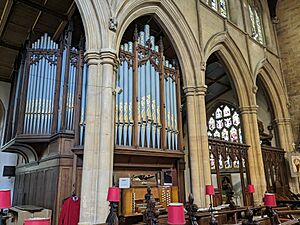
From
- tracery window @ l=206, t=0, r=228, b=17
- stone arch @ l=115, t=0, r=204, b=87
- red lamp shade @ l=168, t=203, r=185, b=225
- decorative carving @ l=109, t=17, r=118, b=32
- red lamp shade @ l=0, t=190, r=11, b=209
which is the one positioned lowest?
red lamp shade @ l=168, t=203, r=185, b=225

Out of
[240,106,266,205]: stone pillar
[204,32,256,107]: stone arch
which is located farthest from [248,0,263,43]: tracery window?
[240,106,266,205]: stone pillar

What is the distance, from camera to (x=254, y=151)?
873 cm

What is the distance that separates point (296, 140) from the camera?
11.1 metres

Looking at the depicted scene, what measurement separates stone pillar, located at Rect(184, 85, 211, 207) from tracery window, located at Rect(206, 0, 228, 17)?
152 inches

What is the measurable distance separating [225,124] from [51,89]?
31.4 feet

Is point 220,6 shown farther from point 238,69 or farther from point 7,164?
point 7,164

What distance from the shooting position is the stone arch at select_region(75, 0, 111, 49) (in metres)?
5.33

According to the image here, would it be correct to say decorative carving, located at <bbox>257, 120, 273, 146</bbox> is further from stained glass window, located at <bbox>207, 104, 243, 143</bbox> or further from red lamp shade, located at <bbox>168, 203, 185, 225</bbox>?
red lamp shade, located at <bbox>168, 203, 185, 225</bbox>

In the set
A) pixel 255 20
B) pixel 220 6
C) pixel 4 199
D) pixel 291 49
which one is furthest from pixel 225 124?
pixel 4 199

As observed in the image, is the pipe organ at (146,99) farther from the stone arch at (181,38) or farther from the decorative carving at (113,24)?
the decorative carving at (113,24)

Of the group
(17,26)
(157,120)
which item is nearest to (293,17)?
(157,120)

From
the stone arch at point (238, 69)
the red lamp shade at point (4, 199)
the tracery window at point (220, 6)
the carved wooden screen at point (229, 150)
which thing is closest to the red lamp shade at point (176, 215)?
the red lamp shade at point (4, 199)

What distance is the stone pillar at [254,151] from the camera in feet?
27.5

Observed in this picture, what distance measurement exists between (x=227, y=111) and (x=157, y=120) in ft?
27.9
